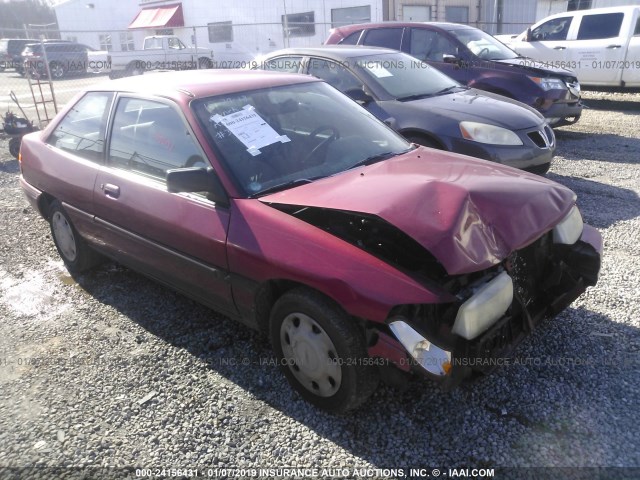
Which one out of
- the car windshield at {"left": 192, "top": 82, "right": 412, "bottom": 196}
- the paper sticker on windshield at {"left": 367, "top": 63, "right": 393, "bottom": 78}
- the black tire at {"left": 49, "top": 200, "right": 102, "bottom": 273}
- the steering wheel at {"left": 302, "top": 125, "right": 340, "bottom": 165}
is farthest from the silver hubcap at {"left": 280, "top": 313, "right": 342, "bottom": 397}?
the paper sticker on windshield at {"left": 367, "top": 63, "right": 393, "bottom": 78}

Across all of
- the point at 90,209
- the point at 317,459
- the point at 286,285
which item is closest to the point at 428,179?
the point at 286,285

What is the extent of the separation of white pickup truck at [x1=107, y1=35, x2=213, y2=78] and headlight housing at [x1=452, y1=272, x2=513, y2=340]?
1926 cm

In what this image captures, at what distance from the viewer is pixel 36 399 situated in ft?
9.37

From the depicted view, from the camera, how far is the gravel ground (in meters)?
2.36

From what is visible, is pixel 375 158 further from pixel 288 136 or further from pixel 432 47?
pixel 432 47

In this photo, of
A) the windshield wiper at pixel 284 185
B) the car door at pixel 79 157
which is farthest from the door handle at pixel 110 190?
the windshield wiper at pixel 284 185

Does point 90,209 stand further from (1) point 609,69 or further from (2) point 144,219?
(1) point 609,69

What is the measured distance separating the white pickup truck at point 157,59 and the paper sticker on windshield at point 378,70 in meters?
15.4

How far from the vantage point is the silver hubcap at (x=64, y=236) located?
13.5 ft

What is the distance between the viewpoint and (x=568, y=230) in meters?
2.86

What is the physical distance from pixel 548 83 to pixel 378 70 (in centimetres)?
342

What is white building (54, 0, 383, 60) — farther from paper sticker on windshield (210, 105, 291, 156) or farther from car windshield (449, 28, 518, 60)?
paper sticker on windshield (210, 105, 291, 156)

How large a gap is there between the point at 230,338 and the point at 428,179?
1.61 metres

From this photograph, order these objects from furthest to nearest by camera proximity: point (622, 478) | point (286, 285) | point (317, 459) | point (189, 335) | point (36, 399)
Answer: point (189, 335)
point (36, 399)
point (286, 285)
point (317, 459)
point (622, 478)
